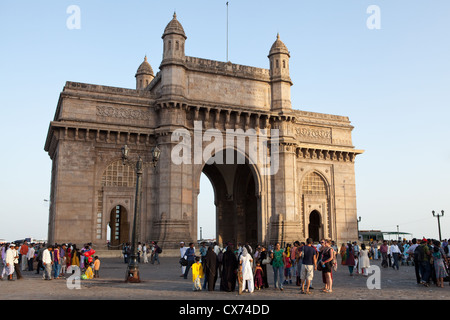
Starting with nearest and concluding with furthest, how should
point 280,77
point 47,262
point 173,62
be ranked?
1. point 47,262
2. point 173,62
3. point 280,77

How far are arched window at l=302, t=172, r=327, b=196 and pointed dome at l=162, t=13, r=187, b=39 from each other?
1555cm

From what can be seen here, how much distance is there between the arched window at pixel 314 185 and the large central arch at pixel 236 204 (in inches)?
201

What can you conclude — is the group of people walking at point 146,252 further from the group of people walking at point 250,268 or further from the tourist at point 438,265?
the tourist at point 438,265

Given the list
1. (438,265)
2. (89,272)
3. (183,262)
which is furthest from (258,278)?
(89,272)

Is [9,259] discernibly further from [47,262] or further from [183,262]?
[183,262]

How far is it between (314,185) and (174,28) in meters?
17.3

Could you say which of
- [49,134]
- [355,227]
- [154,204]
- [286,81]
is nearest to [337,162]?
[355,227]

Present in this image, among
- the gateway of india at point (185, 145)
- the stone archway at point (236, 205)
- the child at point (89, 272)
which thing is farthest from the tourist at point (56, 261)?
the stone archway at point (236, 205)

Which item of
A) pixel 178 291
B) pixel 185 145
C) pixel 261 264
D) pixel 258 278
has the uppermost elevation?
pixel 185 145

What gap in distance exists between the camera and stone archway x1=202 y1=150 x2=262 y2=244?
40594 millimetres

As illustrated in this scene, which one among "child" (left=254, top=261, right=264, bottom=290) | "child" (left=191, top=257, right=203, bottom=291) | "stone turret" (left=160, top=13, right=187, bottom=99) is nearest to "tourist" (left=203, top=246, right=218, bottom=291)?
"child" (left=191, top=257, right=203, bottom=291)

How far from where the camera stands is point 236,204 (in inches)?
1618

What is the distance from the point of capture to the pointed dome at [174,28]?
103ft

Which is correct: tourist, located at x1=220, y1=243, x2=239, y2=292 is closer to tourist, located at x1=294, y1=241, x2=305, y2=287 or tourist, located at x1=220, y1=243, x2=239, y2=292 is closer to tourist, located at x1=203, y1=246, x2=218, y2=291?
tourist, located at x1=203, y1=246, x2=218, y2=291
